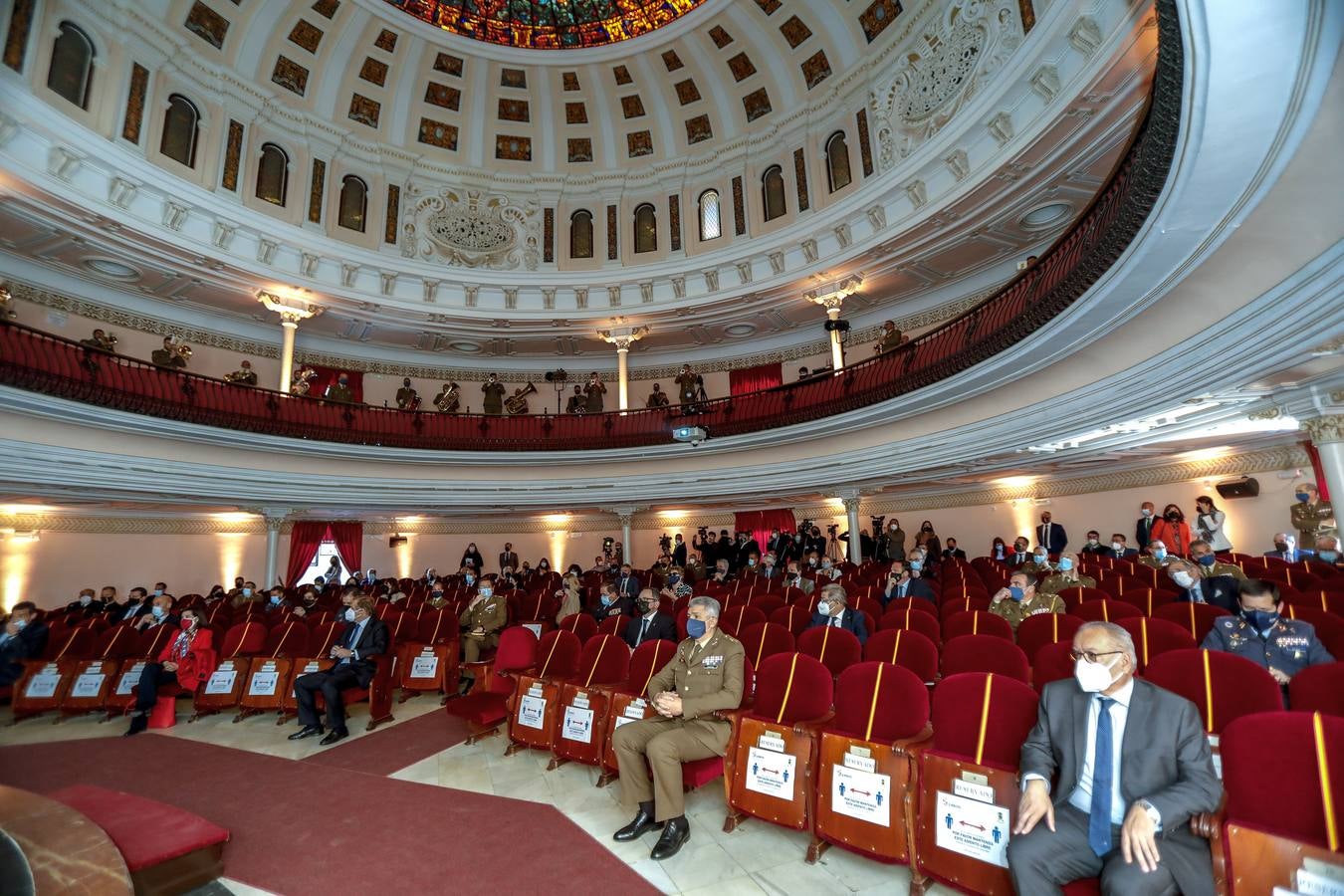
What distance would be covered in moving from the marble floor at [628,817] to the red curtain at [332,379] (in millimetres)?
11673

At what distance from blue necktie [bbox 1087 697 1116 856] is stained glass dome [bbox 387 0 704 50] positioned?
19.4 m

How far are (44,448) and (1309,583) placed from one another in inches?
646

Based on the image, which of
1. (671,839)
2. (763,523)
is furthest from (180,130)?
(671,839)

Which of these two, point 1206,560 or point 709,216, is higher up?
point 709,216

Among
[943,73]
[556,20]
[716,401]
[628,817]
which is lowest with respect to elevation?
[628,817]

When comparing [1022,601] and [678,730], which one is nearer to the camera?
[678,730]

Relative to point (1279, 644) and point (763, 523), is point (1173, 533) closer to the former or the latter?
point (1279, 644)

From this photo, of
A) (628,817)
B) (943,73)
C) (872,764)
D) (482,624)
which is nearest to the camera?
(872,764)

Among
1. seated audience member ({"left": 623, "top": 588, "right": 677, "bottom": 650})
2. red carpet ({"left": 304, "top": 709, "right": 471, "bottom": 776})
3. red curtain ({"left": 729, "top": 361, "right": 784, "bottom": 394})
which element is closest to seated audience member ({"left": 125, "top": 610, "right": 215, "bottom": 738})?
red carpet ({"left": 304, "top": 709, "right": 471, "bottom": 776})

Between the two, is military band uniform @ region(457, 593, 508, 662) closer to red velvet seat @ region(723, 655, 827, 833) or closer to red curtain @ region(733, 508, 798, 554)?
red velvet seat @ region(723, 655, 827, 833)

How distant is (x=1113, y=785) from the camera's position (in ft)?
7.80

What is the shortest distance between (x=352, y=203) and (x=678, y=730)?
17432mm

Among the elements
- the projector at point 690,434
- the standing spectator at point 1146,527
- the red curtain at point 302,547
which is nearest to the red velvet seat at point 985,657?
the standing spectator at point 1146,527

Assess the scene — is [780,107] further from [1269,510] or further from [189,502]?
[189,502]
